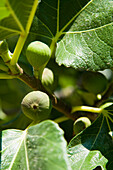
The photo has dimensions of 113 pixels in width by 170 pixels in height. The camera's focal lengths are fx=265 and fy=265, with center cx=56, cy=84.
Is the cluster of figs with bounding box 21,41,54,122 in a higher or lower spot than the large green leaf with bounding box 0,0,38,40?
lower

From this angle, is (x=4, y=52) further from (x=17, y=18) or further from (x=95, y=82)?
(x=95, y=82)

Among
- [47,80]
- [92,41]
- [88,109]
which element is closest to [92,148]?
[88,109]

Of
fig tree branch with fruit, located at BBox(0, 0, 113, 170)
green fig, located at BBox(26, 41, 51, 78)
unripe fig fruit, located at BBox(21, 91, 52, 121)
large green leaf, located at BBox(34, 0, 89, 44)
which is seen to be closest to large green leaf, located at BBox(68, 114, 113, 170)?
fig tree branch with fruit, located at BBox(0, 0, 113, 170)

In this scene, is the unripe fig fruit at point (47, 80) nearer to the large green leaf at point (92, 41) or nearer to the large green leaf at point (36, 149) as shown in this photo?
the large green leaf at point (92, 41)

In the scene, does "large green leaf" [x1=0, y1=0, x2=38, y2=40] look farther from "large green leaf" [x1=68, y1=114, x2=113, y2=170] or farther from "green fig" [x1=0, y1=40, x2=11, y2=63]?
"large green leaf" [x1=68, y1=114, x2=113, y2=170]

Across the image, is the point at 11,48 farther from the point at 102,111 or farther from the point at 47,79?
the point at 102,111

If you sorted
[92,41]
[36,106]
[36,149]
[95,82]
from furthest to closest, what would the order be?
[95,82] → [92,41] → [36,106] → [36,149]

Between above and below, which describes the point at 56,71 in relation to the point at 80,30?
below

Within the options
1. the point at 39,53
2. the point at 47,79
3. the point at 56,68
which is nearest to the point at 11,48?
the point at 56,68
